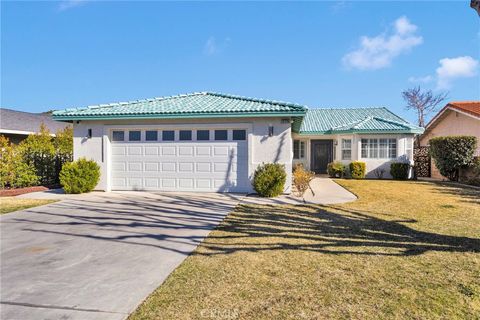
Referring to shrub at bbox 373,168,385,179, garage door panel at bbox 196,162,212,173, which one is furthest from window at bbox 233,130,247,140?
shrub at bbox 373,168,385,179

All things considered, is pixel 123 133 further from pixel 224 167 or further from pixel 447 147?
pixel 447 147

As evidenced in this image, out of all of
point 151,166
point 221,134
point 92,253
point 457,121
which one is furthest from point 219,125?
point 457,121

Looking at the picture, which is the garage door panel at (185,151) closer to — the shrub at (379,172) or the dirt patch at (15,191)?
the dirt patch at (15,191)

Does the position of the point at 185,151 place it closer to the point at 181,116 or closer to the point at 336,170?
the point at 181,116

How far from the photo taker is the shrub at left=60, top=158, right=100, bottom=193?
11.6 m

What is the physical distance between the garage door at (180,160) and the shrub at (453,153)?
13.0 m

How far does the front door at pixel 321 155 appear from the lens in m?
22.0

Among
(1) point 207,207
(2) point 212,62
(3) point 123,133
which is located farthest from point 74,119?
(2) point 212,62

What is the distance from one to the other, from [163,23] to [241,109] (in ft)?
21.9

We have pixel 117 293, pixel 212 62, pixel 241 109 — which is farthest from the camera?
pixel 212 62

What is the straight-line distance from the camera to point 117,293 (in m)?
3.47

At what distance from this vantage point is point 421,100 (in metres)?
40.4

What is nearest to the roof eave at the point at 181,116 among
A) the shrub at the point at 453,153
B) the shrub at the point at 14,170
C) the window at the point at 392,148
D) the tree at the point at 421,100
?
the shrub at the point at 14,170

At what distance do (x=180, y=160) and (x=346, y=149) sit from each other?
1250 centimetres
